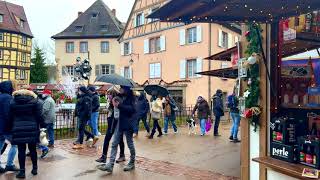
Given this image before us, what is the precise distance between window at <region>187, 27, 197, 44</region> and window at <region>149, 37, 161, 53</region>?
Result: 3.69m

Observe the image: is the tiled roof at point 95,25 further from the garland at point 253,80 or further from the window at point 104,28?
the garland at point 253,80

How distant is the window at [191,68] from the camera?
90.4 feet

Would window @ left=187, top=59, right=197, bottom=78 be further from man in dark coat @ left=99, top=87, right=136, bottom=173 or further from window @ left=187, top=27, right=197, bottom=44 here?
man in dark coat @ left=99, top=87, right=136, bottom=173

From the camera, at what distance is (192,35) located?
27.5 meters

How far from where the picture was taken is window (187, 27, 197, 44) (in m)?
27.2

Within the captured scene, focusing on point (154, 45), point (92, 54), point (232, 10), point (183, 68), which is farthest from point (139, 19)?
point (232, 10)

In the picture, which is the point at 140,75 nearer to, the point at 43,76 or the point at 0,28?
the point at 0,28

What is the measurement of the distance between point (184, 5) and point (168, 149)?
22.2 ft

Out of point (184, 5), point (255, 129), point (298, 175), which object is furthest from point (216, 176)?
point (184, 5)

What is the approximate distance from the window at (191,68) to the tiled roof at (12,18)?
2654 centimetres

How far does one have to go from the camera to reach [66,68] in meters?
46.3

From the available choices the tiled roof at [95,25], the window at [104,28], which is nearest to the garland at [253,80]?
the tiled roof at [95,25]

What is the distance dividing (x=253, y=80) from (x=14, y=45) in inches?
1764

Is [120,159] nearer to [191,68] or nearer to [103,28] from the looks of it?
[191,68]
